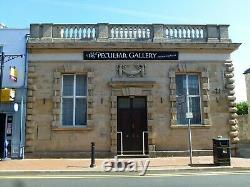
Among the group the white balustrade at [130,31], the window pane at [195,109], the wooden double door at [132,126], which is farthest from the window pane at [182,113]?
the white balustrade at [130,31]

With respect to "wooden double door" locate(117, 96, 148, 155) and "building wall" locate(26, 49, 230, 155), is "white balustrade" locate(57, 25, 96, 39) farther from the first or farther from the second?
"wooden double door" locate(117, 96, 148, 155)

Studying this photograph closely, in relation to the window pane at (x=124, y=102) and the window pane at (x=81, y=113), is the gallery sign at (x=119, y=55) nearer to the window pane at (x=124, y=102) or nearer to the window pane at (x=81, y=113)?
the window pane at (x=124, y=102)

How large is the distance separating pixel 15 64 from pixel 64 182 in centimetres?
949

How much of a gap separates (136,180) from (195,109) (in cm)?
828

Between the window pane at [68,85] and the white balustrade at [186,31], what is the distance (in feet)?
18.8

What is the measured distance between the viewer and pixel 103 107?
56.1 ft

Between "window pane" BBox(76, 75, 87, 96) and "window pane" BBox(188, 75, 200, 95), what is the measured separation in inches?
220

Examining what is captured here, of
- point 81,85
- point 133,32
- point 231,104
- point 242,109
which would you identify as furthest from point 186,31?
point 242,109

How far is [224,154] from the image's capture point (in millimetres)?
13094

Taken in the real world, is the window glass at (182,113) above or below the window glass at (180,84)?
below

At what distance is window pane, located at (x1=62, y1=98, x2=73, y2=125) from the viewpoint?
17172mm

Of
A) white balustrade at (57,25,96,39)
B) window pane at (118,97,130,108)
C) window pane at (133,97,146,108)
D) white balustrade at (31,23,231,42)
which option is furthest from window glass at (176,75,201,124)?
white balustrade at (57,25,96,39)

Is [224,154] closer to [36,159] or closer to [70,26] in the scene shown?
[36,159]

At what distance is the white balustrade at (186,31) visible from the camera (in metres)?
18.2
